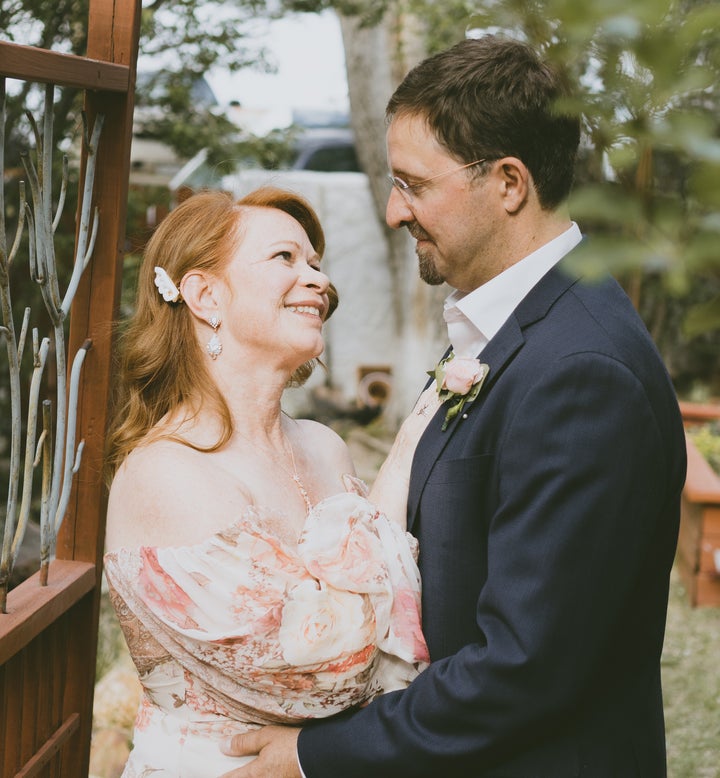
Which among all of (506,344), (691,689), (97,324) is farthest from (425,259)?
(691,689)

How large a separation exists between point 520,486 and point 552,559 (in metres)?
0.14

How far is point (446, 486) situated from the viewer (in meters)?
1.90

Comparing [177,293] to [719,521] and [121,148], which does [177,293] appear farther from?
[719,521]

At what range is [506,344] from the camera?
1.90m

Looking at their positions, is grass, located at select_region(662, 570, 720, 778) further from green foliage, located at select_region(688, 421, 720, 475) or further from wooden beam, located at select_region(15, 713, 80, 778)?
wooden beam, located at select_region(15, 713, 80, 778)

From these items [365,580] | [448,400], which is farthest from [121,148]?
[365,580]

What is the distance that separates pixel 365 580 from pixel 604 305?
732 millimetres

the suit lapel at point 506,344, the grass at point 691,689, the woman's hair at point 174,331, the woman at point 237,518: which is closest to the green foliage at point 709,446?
the grass at point 691,689

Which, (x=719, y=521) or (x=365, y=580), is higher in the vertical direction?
(x=365, y=580)

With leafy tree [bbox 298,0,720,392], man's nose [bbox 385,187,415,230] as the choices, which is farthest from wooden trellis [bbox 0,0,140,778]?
leafy tree [bbox 298,0,720,392]

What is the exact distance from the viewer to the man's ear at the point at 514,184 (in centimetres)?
202

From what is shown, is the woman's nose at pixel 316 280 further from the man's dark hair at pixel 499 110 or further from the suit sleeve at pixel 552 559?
the suit sleeve at pixel 552 559

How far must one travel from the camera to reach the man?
5.37 ft

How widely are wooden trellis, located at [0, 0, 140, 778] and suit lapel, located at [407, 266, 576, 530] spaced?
0.79 meters
